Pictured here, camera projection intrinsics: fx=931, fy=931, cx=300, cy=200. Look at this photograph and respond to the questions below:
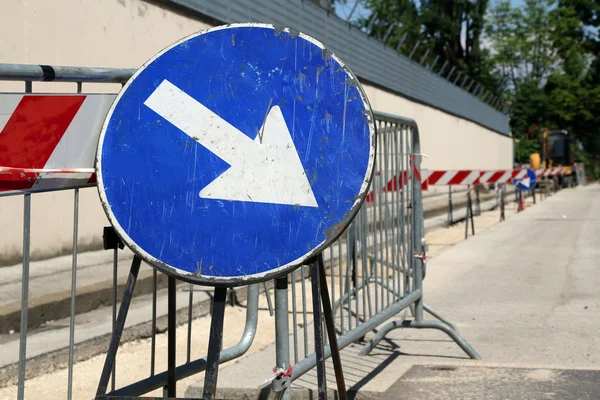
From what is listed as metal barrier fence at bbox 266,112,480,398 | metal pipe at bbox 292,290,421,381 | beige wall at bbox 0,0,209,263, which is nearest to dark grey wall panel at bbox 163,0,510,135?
beige wall at bbox 0,0,209,263

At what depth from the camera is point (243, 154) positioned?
2.85 m

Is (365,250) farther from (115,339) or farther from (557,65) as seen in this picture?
(557,65)

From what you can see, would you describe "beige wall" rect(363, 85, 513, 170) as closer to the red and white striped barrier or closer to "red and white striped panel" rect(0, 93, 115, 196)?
the red and white striped barrier

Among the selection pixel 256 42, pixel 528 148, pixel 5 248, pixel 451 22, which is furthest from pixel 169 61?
pixel 528 148

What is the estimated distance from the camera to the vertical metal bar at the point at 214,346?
278cm

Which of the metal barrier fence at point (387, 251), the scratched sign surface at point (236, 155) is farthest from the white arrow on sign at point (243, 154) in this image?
the metal barrier fence at point (387, 251)

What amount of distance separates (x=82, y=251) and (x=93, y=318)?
11.6 feet

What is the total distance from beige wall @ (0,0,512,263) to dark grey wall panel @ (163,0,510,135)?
2.75 ft

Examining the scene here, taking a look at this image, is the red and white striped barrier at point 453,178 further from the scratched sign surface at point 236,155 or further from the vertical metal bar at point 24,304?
the vertical metal bar at point 24,304

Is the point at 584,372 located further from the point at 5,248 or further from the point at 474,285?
the point at 5,248

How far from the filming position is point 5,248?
29.7 feet

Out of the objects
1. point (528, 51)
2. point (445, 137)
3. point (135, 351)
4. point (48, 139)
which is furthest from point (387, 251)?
point (528, 51)

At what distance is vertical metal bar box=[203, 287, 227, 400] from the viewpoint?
278 centimetres

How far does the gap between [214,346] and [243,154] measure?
0.59 m
